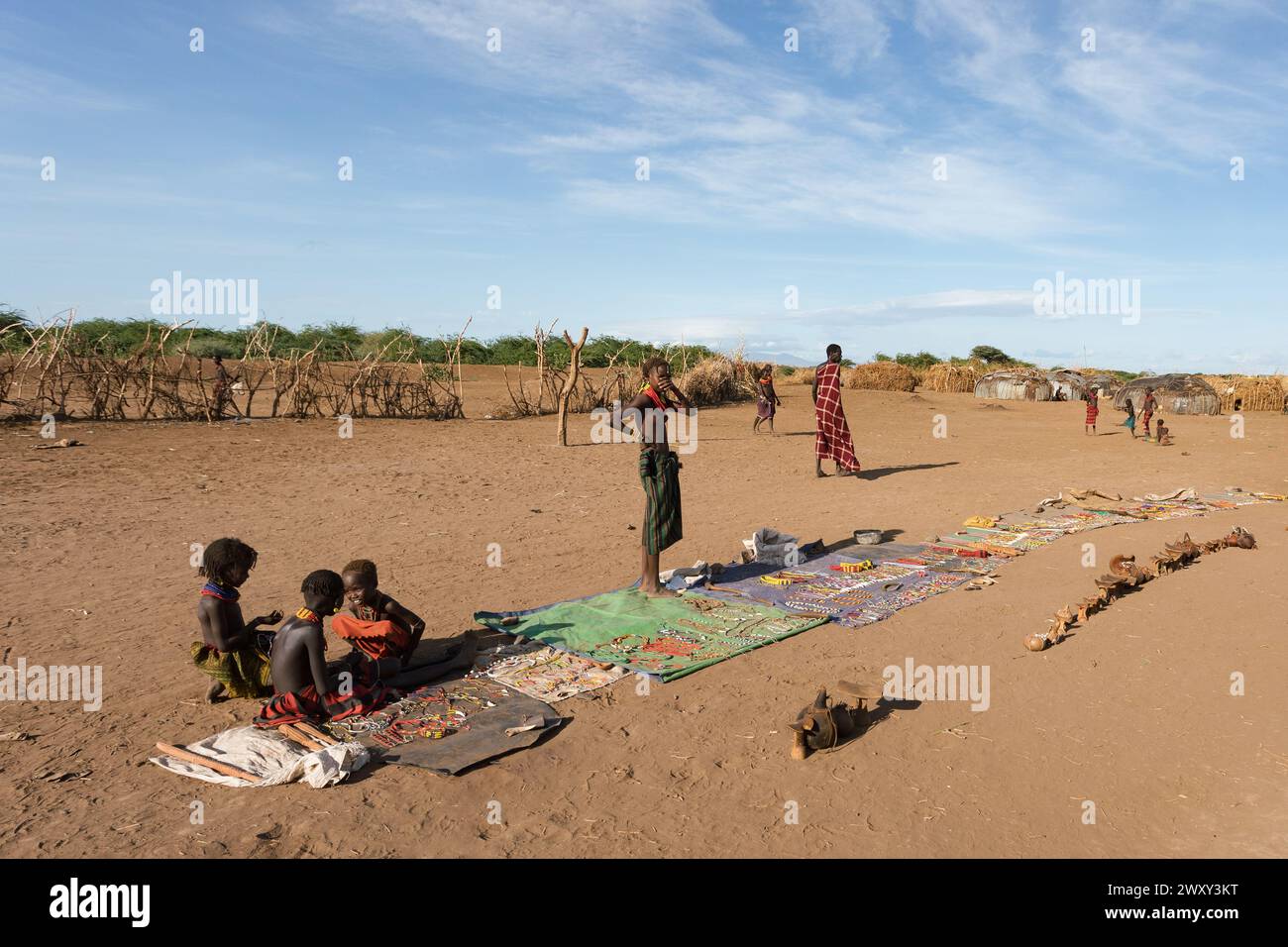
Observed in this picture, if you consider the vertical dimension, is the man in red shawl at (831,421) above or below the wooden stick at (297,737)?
above

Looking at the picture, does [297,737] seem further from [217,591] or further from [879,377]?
[879,377]

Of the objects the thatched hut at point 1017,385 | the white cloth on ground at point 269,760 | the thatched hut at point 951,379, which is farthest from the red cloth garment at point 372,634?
the thatched hut at point 951,379

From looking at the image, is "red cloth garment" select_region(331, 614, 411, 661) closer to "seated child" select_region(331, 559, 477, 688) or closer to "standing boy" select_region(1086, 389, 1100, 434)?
"seated child" select_region(331, 559, 477, 688)

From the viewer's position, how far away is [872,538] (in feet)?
26.5

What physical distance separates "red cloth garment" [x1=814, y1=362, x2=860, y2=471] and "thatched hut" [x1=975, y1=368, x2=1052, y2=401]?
769 inches

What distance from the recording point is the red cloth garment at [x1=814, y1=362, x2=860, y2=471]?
11219mm

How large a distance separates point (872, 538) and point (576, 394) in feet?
44.3

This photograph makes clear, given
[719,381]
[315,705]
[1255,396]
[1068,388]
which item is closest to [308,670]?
[315,705]

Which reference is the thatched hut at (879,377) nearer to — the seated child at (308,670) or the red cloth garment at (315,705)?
the red cloth garment at (315,705)

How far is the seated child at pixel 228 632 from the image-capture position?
14.0 feet

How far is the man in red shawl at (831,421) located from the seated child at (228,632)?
26.6 ft

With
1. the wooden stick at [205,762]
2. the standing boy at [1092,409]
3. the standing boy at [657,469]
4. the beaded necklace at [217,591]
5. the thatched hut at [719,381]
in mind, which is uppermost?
the thatched hut at [719,381]

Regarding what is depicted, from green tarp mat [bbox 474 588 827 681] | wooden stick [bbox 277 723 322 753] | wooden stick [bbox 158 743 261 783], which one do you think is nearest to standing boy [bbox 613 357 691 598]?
green tarp mat [bbox 474 588 827 681]

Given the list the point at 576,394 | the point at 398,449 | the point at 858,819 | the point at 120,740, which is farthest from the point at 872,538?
the point at 576,394
